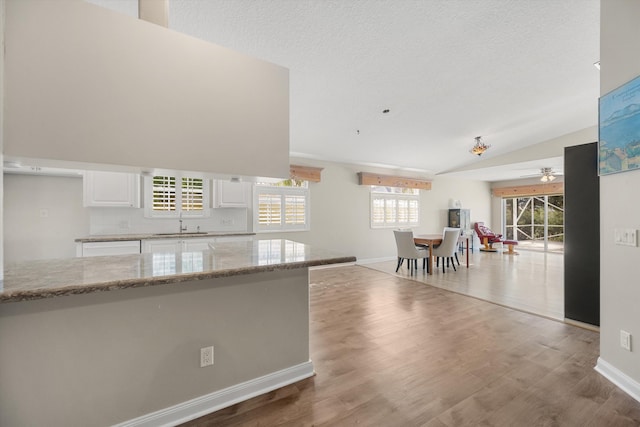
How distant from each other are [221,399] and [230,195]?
124 inches

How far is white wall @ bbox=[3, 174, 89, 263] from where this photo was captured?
355 centimetres

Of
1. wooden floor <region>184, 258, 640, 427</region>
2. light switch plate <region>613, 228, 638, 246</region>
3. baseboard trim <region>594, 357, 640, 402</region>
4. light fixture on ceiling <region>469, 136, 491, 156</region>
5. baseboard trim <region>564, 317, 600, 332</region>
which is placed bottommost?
wooden floor <region>184, 258, 640, 427</region>

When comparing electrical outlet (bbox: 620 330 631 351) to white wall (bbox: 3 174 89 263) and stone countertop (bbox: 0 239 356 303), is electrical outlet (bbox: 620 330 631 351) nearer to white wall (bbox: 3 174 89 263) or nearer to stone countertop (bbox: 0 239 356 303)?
stone countertop (bbox: 0 239 356 303)

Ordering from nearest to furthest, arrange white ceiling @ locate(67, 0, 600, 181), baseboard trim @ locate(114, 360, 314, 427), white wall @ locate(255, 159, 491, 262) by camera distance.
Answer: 1. baseboard trim @ locate(114, 360, 314, 427)
2. white ceiling @ locate(67, 0, 600, 181)
3. white wall @ locate(255, 159, 491, 262)

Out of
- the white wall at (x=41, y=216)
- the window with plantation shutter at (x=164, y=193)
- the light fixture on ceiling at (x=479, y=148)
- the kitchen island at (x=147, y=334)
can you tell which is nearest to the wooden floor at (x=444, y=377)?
the kitchen island at (x=147, y=334)

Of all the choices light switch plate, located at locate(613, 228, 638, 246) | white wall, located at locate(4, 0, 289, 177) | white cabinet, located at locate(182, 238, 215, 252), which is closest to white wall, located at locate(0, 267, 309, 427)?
white wall, located at locate(4, 0, 289, 177)

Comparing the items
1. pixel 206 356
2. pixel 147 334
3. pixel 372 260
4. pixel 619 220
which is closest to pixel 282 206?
pixel 372 260

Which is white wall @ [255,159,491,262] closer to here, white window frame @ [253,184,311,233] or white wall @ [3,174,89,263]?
white window frame @ [253,184,311,233]

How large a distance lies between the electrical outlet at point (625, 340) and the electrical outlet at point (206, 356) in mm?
2829

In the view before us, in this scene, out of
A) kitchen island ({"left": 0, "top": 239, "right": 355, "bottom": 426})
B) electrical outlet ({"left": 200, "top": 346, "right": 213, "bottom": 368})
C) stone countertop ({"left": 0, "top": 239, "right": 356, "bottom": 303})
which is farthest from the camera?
electrical outlet ({"left": 200, "top": 346, "right": 213, "bottom": 368})

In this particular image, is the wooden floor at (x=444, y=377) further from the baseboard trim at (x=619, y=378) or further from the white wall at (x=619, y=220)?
the white wall at (x=619, y=220)

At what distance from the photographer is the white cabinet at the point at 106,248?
3.21m

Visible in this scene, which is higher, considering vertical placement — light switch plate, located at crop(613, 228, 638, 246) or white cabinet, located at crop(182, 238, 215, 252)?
light switch plate, located at crop(613, 228, 638, 246)

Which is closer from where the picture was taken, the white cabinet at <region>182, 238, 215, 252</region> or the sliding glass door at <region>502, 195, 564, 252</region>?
the white cabinet at <region>182, 238, 215, 252</region>
